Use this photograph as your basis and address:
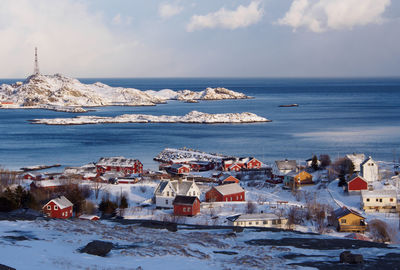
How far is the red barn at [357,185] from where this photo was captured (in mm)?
30078

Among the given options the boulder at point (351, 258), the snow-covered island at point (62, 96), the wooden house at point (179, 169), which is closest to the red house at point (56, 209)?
the boulder at point (351, 258)

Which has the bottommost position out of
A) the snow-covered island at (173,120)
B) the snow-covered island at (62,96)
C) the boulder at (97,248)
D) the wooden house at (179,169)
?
the wooden house at (179,169)

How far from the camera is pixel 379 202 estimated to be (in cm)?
2697

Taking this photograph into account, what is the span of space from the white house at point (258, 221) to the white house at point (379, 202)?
6406mm

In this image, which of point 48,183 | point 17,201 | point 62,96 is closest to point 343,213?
point 17,201

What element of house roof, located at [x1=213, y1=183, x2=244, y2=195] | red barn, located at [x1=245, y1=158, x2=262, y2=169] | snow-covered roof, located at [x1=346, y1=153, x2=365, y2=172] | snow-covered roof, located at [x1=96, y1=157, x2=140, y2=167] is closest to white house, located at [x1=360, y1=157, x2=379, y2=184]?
snow-covered roof, located at [x1=346, y1=153, x2=365, y2=172]

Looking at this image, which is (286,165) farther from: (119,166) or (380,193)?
(119,166)

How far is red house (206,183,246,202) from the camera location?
96.0 feet

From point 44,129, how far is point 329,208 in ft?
199

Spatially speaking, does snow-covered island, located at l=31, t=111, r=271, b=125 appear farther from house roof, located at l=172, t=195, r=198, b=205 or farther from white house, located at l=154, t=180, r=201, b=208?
house roof, located at l=172, t=195, r=198, b=205

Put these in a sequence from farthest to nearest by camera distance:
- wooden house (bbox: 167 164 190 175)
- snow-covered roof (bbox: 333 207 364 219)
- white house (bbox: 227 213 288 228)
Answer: wooden house (bbox: 167 164 190 175) < snow-covered roof (bbox: 333 207 364 219) < white house (bbox: 227 213 288 228)

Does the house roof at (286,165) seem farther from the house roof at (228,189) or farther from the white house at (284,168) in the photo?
the house roof at (228,189)

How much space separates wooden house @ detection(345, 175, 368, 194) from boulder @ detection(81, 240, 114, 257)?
59.3 feet

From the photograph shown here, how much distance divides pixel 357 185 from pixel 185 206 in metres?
10.4
